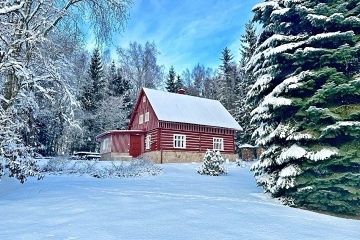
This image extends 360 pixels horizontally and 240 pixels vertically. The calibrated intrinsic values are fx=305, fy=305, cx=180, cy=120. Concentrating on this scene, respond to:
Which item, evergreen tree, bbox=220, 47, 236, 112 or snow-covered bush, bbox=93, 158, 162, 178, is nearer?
snow-covered bush, bbox=93, 158, 162, 178

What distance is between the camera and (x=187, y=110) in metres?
31.2

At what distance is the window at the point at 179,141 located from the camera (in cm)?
2880

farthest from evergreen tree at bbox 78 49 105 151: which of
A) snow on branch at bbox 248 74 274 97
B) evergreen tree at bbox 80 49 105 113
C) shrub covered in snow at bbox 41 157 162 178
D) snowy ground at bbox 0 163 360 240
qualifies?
snowy ground at bbox 0 163 360 240

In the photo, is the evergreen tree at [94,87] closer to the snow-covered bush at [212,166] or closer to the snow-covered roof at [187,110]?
the snow-covered roof at [187,110]

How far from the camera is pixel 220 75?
177 feet

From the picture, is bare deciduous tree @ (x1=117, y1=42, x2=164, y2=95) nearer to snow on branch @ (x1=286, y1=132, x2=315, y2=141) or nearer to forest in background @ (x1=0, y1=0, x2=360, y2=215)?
forest in background @ (x1=0, y1=0, x2=360, y2=215)

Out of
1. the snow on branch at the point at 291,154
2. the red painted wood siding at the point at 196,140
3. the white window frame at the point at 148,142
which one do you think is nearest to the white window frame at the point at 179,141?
the red painted wood siding at the point at 196,140

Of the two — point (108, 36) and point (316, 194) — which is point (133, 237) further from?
point (108, 36)

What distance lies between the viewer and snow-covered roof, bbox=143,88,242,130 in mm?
29022

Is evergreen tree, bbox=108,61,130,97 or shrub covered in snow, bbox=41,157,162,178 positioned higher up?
evergreen tree, bbox=108,61,130,97

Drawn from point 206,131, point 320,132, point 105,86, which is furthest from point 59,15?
point 105,86

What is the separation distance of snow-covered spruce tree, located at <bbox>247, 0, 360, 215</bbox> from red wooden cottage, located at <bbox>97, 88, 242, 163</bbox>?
17.6 m

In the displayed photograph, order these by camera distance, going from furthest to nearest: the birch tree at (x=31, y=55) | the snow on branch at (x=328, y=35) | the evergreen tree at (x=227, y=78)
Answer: the evergreen tree at (x=227, y=78) < the snow on branch at (x=328, y=35) < the birch tree at (x=31, y=55)

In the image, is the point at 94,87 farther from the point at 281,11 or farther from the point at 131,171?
the point at 281,11
